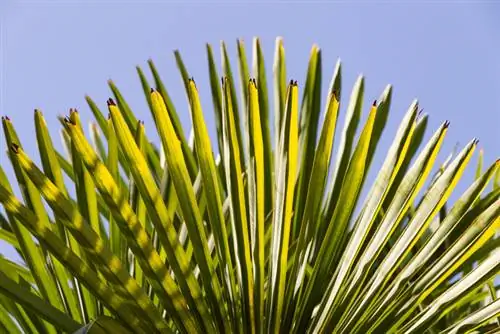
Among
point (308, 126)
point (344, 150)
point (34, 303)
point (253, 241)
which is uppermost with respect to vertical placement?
point (308, 126)

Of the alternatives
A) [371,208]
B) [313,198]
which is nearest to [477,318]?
[371,208]

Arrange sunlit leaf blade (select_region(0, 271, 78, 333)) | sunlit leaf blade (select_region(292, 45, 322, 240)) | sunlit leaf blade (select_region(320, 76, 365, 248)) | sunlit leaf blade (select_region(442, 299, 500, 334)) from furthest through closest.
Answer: sunlit leaf blade (select_region(292, 45, 322, 240)) → sunlit leaf blade (select_region(320, 76, 365, 248)) → sunlit leaf blade (select_region(442, 299, 500, 334)) → sunlit leaf blade (select_region(0, 271, 78, 333))

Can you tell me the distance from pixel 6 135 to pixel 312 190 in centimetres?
76

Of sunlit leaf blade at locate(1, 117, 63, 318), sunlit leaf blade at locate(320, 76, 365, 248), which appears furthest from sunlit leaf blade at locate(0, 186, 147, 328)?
sunlit leaf blade at locate(320, 76, 365, 248)

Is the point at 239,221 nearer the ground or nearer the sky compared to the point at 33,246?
nearer the sky

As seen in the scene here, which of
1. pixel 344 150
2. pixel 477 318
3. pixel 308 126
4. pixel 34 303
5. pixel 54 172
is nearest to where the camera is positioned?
pixel 34 303

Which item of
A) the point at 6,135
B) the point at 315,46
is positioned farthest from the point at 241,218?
the point at 315,46

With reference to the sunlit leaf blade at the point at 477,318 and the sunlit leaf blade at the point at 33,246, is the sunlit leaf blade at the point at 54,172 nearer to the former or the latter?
the sunlit leaf blade at the point at 33,246

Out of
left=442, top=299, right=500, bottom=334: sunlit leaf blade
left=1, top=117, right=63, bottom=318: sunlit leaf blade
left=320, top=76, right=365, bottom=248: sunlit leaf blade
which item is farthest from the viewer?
left=320, top=76, right=365, bottom=248: sunlit leaf blade

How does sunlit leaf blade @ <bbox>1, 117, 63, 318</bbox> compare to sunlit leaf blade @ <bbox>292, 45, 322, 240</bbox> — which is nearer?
sunlit leaf blade @ <bbox>1, 117, 63, 318</bbox>

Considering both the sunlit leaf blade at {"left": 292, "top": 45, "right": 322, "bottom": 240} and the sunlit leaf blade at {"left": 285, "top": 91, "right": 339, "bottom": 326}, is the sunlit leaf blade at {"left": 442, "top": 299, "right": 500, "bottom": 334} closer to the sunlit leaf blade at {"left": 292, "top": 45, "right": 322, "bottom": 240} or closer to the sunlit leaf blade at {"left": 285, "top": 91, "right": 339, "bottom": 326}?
the sunlit leaf blade at {"left": 285, "top": 91, "right": 339, "bottom": 326}

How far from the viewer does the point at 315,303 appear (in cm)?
157

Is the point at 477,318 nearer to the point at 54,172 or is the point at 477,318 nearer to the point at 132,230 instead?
the point at 132,230

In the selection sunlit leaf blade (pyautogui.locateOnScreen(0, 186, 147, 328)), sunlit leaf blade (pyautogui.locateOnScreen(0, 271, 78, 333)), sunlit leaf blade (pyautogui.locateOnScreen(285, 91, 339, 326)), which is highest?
sunlit leaf blade (pyautogui.locateOnScreen(285, 91, 339, 326))
